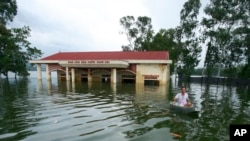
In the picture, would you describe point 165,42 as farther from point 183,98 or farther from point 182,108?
point 182,108

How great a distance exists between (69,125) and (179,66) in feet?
158

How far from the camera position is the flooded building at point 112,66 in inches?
1609

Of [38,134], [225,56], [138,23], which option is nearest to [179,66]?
[225,56]

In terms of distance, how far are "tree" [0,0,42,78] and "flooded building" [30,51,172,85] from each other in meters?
6.23

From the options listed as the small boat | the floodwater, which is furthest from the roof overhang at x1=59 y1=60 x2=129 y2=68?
the small boat

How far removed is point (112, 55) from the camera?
48188 millimetres

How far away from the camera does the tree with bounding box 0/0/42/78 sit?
50.1m

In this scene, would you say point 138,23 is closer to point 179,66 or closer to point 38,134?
point 179,66

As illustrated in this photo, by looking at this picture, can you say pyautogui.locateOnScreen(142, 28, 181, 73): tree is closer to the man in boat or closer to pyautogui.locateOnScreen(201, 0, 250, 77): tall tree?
pyautogui.locateOnScreen(201, 0, 250, 77): tall tree

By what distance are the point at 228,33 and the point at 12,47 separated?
1826 inches

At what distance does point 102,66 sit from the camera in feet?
139

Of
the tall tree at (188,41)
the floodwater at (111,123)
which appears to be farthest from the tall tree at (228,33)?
the floodwater at (111,123)

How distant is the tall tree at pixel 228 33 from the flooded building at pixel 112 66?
11.9 metres

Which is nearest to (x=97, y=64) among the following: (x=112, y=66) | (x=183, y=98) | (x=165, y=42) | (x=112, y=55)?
(x=112, y=66)
